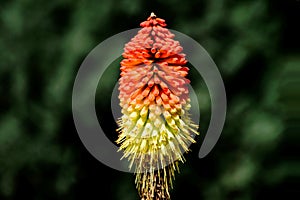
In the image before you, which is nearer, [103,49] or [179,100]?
[179,100]

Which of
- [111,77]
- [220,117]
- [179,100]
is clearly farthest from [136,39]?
[220,117]

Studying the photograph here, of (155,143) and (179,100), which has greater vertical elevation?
(179,100)

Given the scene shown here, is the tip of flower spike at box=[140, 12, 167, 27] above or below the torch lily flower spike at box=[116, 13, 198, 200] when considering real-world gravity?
above

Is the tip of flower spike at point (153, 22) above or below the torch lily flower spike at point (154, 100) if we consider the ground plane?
above

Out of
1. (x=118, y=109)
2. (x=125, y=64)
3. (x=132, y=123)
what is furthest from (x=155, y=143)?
(x=118, y=109)

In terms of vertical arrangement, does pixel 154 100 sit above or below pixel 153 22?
below

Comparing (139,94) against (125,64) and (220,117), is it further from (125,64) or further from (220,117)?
(220,117)

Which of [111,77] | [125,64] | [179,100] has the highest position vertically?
[111,77]
